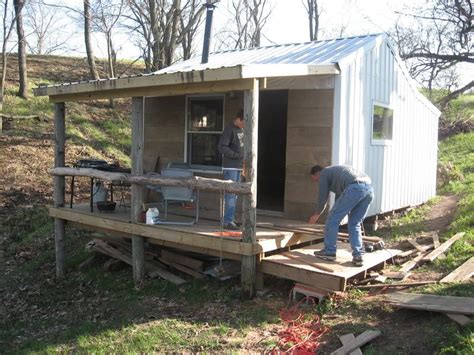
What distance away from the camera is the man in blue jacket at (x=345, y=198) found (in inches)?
248

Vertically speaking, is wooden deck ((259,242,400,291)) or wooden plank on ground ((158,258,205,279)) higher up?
wooden deck ((259,242,400,291))

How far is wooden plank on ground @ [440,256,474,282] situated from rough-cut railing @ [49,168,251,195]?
9.08ft

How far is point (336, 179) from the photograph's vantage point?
6.40 m

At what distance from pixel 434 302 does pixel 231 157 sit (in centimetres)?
357

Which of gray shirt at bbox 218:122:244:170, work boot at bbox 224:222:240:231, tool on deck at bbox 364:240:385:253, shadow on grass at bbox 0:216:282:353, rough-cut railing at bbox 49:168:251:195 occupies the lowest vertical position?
shadow on grass at bbox 0:216:282:353

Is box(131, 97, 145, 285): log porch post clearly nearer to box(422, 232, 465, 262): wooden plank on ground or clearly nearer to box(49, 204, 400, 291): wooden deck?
box(49, 204, 400, 291): wooden deck

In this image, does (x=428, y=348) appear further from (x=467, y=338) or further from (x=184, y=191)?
(x=184, y=191)

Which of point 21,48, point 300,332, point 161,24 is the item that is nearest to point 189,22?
point 161,24

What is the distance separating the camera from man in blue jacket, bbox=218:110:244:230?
7.44m

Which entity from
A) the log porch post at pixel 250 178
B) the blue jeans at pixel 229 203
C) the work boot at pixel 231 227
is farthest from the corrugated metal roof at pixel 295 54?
the work boot at pixel 231 227

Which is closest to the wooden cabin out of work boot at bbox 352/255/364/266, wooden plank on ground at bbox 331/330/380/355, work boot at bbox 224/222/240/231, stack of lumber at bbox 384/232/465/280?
work boot at bbox 224/222/240/231

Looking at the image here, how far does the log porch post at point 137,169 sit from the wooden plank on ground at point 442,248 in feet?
14.5

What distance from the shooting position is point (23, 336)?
6996 millimetres

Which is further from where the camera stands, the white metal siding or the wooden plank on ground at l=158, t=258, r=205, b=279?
the white metal siding
